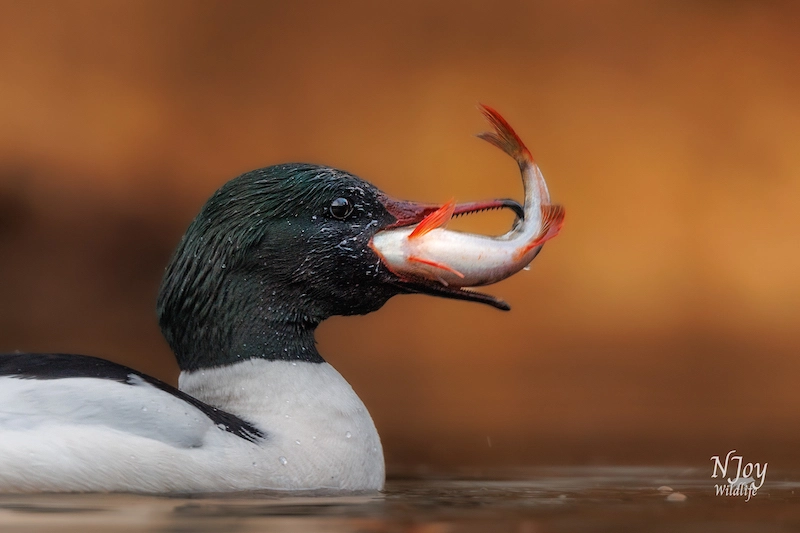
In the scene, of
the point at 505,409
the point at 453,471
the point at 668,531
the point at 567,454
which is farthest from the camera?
the point at 505,409

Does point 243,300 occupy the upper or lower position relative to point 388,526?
upper

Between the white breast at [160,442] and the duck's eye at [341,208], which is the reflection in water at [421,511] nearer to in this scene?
the white breast at [160,442]

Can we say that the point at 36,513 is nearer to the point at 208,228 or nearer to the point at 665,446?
the point at 208,228

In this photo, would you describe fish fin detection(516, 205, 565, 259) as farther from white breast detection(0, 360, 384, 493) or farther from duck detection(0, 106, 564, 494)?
white breast detection(0, 360, 384, 493)

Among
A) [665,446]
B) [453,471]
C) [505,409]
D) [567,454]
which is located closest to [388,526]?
[453,471]

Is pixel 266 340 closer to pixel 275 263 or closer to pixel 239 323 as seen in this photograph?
pixel 239 323

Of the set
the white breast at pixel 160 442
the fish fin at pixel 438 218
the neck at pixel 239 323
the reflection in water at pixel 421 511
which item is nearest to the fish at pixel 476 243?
the fish fin at pixel 438 218
